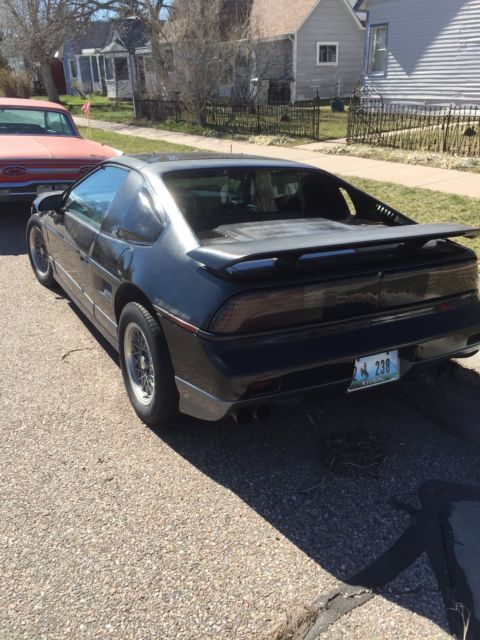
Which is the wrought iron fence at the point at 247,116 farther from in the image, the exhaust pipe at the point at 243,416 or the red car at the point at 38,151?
the exhaust pipe at the point at 243,416

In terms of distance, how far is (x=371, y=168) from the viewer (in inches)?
436

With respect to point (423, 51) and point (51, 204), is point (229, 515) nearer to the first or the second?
point (51, 204)

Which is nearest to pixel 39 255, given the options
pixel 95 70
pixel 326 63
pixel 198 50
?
pixel 198 50

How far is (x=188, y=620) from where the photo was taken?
7.11ft

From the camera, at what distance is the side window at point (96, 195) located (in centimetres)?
402

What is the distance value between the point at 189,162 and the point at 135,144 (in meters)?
13.1

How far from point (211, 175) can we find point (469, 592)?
105 inches

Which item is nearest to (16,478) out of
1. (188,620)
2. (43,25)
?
(188,620)

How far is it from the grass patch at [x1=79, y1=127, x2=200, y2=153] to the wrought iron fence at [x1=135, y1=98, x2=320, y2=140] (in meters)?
2.86

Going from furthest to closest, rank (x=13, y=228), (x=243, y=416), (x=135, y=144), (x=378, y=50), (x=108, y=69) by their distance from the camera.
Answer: (x=108, y=69), (x=378, y=50), (x=135, y=144), (x=13, y=228), (x=243, y=416)

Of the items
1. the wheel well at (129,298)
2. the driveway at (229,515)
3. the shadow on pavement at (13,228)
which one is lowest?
the shadow on pavement at (13,228)

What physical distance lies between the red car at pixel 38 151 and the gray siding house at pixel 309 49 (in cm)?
1842

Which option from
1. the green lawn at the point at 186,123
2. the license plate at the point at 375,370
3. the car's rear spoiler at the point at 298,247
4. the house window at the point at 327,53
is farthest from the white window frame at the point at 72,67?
the license plate at the point at 375,370

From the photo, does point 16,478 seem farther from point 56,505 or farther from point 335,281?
point 335,281
